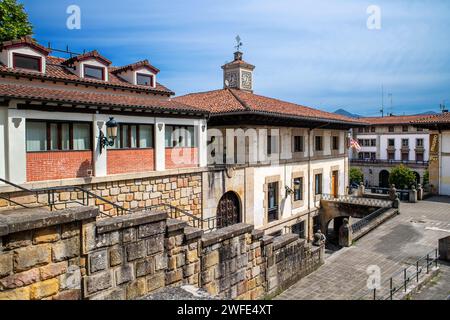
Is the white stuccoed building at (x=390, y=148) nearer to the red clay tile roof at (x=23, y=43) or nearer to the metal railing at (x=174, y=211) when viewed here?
the metal railing at (x=174, y=211)

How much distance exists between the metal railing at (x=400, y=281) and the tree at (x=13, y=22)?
1828cm

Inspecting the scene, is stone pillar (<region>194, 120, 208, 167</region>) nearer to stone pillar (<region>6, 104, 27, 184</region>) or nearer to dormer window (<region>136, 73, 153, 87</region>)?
dormer window (<region>136, 73, 153, 87</region>)

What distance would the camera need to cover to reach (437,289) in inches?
455

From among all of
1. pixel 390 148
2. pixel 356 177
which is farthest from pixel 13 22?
pixel 390 148

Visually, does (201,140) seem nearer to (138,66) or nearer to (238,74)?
(138,66)

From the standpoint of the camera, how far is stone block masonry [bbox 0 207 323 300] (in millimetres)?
5121

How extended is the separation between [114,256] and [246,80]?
66.9 ft

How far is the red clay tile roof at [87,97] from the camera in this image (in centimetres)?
1000

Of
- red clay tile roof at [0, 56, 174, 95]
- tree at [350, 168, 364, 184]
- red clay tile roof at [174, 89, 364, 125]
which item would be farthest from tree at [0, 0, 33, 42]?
tree at [350, 168, 364, 184]

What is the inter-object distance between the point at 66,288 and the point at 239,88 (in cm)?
2044
